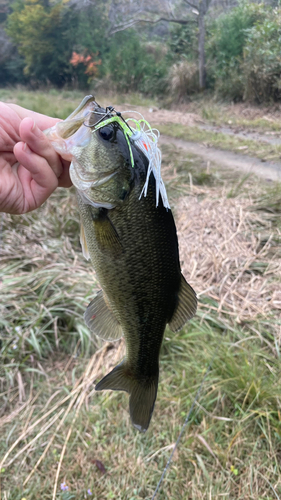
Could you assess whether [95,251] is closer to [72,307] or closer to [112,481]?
[112,481]

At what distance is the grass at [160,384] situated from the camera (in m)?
1.92

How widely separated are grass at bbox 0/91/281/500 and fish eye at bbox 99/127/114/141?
1.78 metres

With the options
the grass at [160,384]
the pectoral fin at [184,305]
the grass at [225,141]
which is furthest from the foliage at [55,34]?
the pectoral fin at [184,305]

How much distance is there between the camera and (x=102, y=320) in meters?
1.23

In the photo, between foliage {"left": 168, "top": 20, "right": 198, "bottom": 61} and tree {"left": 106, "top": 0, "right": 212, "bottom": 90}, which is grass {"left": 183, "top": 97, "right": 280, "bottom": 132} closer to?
tree {"left": 106, "top": 0, "right": 212, "bottom": 90}

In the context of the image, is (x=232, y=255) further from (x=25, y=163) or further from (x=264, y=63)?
(x=264, y=63)

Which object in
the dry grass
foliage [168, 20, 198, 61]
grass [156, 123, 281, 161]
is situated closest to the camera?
the dry grass

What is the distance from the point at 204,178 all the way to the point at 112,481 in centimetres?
398

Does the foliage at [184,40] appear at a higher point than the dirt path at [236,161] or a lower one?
higher

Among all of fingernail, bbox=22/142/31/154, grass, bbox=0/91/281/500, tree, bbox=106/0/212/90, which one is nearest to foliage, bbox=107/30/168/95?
tree, bbox=106/0/212/90

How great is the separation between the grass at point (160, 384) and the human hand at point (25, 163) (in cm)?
154

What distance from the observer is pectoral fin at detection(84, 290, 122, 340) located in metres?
1.21

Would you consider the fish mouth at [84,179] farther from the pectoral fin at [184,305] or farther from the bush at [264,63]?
the bush at [264,63]

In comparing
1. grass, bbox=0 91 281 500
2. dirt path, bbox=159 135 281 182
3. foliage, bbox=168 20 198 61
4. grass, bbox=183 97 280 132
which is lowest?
grass, bbox=0 91 281 500
